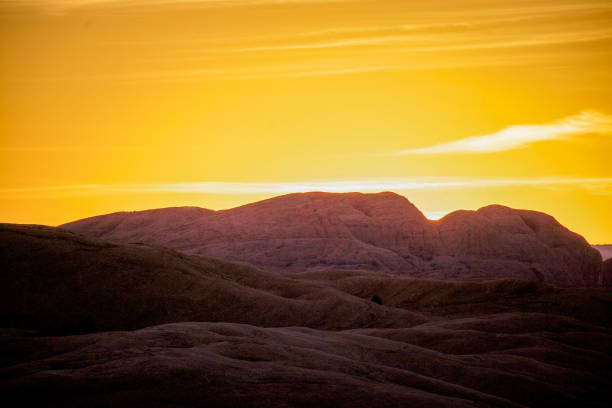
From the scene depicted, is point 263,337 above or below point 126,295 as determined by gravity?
below

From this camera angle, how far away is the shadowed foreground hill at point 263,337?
75.3 ft

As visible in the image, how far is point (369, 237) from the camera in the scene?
15675cm

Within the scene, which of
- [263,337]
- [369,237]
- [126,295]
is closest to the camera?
[263,337]

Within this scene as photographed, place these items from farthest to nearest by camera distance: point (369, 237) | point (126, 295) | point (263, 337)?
point (369, 237) → point (126, 295) → point (263, 337)

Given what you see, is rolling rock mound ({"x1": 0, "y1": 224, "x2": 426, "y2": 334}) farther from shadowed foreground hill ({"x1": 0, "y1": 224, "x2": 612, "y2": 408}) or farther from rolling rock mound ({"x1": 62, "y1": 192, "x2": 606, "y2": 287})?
rolling rock mound ({"x1": 62, "y1": 192, "x2": 606, "y2": 287})

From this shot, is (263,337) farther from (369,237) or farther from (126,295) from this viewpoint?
(369,237)

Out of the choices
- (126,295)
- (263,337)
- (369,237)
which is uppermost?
(369,237)

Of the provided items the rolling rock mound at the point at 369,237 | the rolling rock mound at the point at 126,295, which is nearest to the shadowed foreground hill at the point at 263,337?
the rolling rock mound at the point at 126,295

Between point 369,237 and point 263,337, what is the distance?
124m

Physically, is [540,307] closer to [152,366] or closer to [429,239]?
[152,366]

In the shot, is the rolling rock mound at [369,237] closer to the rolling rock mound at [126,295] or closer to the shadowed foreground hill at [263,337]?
the shadowed foreground hill at [263,337]

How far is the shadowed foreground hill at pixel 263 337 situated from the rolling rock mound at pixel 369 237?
54.4 m

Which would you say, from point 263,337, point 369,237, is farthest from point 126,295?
point 369,237

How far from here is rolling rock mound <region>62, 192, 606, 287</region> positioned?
14138 cm
